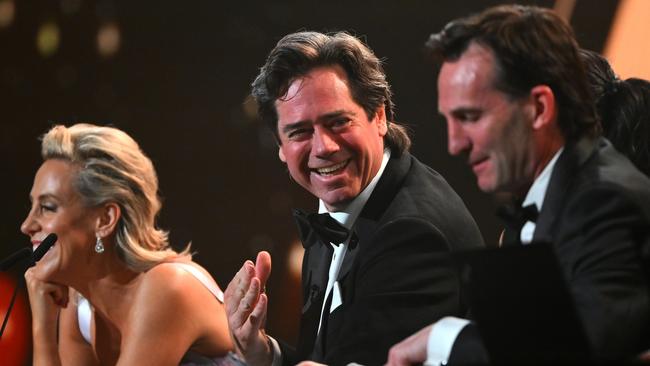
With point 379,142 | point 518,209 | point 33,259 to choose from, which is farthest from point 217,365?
point 518,209

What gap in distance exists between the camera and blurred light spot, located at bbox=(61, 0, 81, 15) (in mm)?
3496

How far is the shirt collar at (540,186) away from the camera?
1.49 metres

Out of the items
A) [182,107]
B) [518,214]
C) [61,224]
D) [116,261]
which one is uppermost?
[518,214]

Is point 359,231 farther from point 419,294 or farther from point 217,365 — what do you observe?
point 217,365

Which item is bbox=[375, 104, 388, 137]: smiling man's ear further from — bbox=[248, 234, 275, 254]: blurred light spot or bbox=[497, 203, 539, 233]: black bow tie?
bbox=[248, 234, 275, 254]: blurred light spot

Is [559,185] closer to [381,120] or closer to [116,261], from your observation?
[381,120]

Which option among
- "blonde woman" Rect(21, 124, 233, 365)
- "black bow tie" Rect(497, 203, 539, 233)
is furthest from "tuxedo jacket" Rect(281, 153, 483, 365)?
"blonde woman" Rect(21, 124, 233, 365)

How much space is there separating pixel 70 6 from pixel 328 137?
163cm

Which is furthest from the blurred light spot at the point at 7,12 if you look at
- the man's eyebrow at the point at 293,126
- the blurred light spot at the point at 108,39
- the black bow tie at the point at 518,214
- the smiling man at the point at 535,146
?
the black bow tie at the point at 518,214

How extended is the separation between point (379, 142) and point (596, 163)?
878 mm

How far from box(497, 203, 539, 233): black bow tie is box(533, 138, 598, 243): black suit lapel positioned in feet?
0.13

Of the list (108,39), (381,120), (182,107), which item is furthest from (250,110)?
(381,120)

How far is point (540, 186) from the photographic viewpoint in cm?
150

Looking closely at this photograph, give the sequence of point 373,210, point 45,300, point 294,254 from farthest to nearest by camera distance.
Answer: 1. point 294,254
2. point 45,300
3. point 373,210
